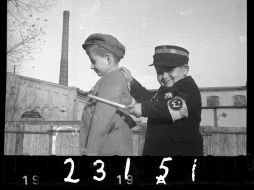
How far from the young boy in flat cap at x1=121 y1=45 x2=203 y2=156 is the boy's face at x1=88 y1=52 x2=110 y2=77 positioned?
329mm

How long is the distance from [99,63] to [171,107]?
5.23 ft

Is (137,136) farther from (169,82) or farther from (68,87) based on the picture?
(68,87)

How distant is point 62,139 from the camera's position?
6422 millimetres

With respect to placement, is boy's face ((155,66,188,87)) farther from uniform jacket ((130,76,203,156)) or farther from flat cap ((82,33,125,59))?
flat cap ((82,33,125,59))

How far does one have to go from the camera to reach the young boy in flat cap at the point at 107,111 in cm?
612

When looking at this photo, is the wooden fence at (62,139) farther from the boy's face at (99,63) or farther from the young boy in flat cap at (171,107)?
the boy's face at (99,63)

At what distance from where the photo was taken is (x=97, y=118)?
20.2 feet

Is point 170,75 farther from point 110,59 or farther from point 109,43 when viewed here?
point 109,43

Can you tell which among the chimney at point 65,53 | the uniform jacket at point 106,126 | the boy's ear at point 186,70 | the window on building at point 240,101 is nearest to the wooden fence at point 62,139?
the uniform jacket at point 106,126

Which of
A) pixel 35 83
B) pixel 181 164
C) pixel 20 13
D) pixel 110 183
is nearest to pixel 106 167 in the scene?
pixel 110 183

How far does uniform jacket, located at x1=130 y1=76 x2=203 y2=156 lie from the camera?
604cm

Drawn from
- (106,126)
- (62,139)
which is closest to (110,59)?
(106,126)

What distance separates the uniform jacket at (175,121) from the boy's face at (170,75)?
0.12m

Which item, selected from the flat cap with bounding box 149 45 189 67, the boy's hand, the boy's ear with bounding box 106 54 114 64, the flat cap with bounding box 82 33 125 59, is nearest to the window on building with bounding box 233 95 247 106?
the flat cap with bounding box 149 45 189 67
